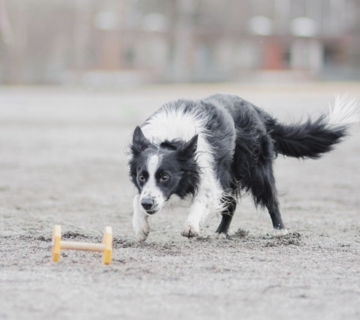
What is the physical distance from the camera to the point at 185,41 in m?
54.6

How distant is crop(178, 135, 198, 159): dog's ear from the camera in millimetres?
6094

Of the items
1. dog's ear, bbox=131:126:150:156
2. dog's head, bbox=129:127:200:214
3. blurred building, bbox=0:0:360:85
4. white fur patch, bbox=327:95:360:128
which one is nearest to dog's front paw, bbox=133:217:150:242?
dog's head, bbox=129:127:200:214

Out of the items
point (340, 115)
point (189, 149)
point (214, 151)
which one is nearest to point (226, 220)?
point (214, 151)

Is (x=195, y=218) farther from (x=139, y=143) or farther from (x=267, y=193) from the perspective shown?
(x=267, y=193)

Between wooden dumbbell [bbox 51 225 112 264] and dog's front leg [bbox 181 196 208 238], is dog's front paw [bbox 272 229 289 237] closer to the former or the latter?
dog's front leg [bbox 181 196 208 238]

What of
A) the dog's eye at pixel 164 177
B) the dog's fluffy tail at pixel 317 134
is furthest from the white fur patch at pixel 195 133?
the dog's fluffy tail at pixel 317 134

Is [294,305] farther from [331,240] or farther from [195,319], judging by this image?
[331,240]

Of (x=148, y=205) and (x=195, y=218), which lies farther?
(x=195, y=218)

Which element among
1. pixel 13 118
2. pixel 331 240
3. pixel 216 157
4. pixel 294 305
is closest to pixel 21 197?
pixel 216 157

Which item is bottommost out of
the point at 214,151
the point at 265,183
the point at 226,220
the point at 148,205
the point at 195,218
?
the point at 226,220

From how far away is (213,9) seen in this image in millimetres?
56625

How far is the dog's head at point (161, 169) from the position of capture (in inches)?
235

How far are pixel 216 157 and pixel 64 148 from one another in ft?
A: 29.4

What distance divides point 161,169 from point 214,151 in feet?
2.25
